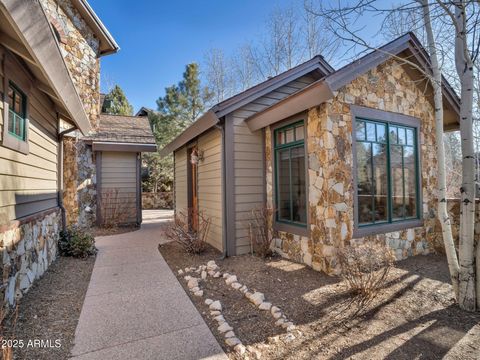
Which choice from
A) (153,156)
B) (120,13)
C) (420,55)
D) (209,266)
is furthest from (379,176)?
(153,156)

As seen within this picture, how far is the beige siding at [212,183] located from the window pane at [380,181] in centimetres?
301

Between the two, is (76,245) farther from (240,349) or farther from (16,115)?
(240,349)

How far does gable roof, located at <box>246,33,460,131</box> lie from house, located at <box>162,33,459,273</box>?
0.7 inches

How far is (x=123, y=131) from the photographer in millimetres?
10117

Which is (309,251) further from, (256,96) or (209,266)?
(256,96)

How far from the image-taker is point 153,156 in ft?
61.6

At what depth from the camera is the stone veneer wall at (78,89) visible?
28.1 ft

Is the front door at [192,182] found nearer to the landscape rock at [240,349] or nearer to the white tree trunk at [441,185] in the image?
the landscape rock at [240,349]

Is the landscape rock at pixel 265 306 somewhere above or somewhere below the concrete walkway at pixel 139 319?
above

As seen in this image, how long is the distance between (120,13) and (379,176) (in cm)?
1167

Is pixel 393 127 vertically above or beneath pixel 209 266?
above

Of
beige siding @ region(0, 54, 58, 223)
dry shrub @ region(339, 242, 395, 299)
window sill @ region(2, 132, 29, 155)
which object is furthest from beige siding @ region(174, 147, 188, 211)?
dry shrub @ region(339, 242, 395, 299)

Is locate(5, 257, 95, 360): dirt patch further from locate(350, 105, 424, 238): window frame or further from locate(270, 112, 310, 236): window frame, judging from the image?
locate(350, 105, 424, 238): window frame

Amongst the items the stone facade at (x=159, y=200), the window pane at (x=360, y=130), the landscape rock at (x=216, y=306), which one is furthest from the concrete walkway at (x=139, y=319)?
the stone facade at (x=159, y=200)
